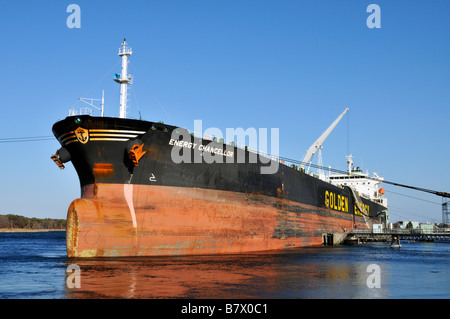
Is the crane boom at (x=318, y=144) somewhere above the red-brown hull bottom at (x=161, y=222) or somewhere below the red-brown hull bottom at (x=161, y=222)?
above

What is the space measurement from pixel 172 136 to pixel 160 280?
30.4 ft

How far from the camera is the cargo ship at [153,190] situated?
19188mm

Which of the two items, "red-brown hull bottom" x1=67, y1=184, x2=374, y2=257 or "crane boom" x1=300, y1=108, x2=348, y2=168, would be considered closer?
"red-brown hull bottom" x1=67, y1=184, x2=374, y2=257

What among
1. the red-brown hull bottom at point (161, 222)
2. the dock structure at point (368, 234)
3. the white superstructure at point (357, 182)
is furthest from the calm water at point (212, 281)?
the white superstructure at point (357, 182)

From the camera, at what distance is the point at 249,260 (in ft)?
66.4

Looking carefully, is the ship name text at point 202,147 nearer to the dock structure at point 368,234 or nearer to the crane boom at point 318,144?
the dock structure at point 368,234

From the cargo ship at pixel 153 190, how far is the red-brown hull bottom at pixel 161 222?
1.8 inches

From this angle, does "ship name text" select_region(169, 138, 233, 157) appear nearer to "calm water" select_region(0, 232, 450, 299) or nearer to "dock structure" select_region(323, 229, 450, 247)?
"calm water" select_region(0, 232, 450, 299)

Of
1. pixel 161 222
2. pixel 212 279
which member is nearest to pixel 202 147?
pixel 161 222

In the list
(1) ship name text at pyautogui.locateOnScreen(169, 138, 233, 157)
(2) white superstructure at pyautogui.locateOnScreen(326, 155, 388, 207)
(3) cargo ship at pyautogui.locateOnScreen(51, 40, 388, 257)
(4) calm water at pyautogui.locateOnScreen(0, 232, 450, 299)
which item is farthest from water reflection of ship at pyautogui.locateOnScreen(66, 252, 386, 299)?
(2) white superstructure at pyautogui.locateOnScreen(326, 155, 388, 207)

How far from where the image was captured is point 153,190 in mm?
20203

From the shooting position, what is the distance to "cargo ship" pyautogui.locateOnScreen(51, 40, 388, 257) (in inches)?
755

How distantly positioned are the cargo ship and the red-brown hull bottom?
0.15 ft
